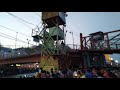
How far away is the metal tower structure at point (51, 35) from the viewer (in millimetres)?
27663

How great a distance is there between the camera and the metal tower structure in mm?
27663

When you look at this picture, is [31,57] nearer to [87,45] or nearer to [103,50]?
[87,45]

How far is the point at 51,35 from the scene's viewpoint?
29703 millimetres
